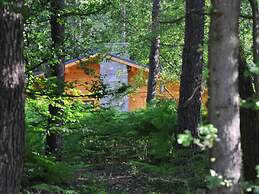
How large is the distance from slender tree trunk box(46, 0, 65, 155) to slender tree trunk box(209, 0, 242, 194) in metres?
5.84

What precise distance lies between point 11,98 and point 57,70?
14.4 feet

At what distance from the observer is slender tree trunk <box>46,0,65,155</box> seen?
8.88 m

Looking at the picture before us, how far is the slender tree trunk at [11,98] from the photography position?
6.20m

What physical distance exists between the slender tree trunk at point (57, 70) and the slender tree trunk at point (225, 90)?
5.84 m

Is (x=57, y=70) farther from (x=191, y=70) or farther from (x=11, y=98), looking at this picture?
(x=11, y=98)

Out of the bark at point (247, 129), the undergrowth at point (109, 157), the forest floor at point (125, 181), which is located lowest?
the forest floor at point (125, 181)

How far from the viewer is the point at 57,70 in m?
10.6

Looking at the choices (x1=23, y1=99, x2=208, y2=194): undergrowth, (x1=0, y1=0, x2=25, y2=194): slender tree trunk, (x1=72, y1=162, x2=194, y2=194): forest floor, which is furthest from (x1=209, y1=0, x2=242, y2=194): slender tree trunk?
(x1=72, y1=162, x2=194, y2=194): forest floor

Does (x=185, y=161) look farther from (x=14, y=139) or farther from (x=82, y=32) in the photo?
(x=14, y=139)

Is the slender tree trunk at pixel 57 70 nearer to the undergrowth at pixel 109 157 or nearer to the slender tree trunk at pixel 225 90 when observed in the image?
the undergrowth at pixel 109 157

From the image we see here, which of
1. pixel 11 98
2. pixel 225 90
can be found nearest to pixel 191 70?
pixel 11 98

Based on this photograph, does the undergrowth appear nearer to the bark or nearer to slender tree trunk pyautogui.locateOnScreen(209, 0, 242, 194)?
the bark

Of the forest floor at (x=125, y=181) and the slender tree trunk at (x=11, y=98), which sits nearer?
the slender tree trunk at (x=11, y=98)

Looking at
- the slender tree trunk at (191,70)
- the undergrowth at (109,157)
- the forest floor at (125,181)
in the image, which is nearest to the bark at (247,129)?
the undergrowth at (109,157)
